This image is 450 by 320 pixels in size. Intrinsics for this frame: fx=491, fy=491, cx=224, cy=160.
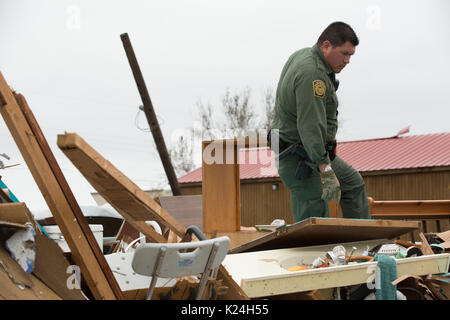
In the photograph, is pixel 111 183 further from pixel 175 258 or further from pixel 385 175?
pixel 385 175

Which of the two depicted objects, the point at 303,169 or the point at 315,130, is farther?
the point at 303,169

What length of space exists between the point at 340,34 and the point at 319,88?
0.51m

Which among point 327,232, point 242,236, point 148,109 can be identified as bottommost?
point 242,236

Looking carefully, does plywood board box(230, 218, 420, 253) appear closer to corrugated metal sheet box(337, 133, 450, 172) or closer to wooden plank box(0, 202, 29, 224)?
wooden plank box(0, 202, 29, 224)

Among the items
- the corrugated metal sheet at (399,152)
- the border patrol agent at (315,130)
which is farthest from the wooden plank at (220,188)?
the corrugated metal sheet at (399,152)

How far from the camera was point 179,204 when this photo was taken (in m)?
6.42

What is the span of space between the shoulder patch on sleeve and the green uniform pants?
0.53 meters

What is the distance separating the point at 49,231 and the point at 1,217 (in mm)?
347

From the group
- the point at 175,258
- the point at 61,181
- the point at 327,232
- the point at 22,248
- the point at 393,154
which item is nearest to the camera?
the point at 175,258

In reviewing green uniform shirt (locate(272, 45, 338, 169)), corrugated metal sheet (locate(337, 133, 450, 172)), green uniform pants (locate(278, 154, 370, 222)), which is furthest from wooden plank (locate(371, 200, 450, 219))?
corrugated metal sheet (locate(337, 133, 450, 172))

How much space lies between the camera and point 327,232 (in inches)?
129

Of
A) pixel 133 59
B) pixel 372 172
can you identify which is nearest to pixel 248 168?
pixel 372 172

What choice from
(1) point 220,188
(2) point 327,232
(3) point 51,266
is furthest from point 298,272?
(1) point 220,188

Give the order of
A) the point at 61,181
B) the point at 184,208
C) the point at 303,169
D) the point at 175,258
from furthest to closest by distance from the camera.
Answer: the point at 184,208 → the point at 303,169 → the point at 61,181 → the point at 175,258
